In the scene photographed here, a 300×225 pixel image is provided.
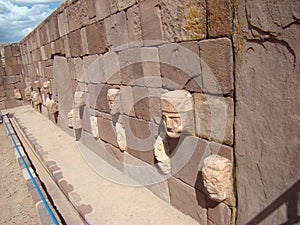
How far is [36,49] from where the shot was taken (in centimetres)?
844

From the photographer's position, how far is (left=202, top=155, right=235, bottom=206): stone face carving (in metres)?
2.20

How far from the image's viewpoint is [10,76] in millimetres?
11812

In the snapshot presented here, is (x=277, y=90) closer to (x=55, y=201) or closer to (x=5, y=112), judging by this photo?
(x=55, y=201)

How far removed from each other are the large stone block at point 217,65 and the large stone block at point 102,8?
1843mm

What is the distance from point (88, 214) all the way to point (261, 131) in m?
2.23

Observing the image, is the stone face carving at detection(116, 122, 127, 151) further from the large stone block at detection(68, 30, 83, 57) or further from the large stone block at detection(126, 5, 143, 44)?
the large stone block at detection(68, 30, 83, 57)

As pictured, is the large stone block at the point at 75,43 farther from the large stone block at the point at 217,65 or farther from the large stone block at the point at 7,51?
the large stone block at the point at 7,51

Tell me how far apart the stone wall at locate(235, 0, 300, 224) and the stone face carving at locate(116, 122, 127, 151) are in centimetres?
203

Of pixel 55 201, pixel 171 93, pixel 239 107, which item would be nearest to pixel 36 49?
pixel 55 201

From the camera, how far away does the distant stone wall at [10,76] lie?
459 inches

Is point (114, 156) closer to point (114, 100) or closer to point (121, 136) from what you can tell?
point (121, 136)

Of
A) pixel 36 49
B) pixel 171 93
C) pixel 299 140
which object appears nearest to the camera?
pixel 299 140

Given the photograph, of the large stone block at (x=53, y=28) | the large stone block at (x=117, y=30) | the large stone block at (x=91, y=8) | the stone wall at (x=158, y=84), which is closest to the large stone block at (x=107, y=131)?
the stone wall at (x=158, y=84)

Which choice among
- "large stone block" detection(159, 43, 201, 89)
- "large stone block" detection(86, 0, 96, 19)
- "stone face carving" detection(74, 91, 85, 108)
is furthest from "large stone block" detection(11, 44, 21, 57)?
"large stone block" detection(159, 43, 201, 89)
